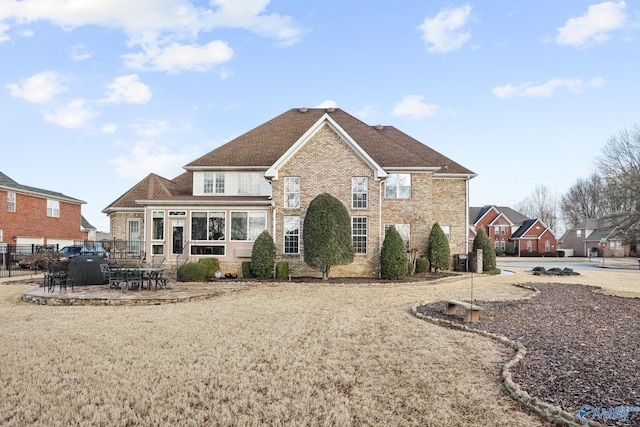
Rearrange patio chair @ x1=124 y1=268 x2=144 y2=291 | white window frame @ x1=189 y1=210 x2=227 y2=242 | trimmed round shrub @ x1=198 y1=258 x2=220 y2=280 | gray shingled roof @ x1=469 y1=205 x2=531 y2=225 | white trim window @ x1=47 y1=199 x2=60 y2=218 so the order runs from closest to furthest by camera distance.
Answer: patio chair @ x1=124 y1=268 x2=144 y2=291 < trimmed round shrub @ x1=198 y1=258 x2=220 y2=280 < white window frame @ x1=189 y1=210 x2=227 y2=242 < white trim window @ x1=47 y1=199 x2=60 y2=218 < gray shingled roof @ x1=469 y1=205 x2=531 y2=225

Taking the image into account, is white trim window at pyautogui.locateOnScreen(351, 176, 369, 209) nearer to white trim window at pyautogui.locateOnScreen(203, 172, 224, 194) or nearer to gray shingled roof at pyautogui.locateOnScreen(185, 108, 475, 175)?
gray shingled roof at pyautogui.locateOnScreen(185, 108, 475, 175)

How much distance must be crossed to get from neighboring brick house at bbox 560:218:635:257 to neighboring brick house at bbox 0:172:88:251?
211ft

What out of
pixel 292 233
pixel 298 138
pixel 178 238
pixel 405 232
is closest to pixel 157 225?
pixel 178 238

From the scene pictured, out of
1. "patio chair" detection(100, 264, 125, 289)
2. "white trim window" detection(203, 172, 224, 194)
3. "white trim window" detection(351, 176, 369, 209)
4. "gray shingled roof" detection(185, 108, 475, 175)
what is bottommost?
"patio chair" detection(100, 264, 125, 289)

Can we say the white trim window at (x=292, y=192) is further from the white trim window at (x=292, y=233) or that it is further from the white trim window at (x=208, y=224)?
the white trim window at (x=208, y=224)

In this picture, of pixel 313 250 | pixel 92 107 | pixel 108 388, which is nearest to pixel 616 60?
pixel 313 250

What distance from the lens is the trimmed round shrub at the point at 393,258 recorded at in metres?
20.4

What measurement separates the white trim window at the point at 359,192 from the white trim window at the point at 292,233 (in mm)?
3001

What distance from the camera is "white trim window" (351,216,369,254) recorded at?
852 inches

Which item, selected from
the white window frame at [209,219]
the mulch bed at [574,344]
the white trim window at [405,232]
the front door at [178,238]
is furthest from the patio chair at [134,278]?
the white trim window at [405,232]

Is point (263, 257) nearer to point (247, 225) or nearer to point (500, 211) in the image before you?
point (247, 225)

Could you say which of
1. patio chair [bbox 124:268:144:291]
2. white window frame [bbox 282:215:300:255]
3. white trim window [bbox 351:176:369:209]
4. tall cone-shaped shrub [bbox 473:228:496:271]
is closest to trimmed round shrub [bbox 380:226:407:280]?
white trim window [bbox 351:176:369:209]

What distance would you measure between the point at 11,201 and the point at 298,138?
24.6 m

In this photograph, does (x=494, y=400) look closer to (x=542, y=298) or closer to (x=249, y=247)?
(x=542, y=298)
